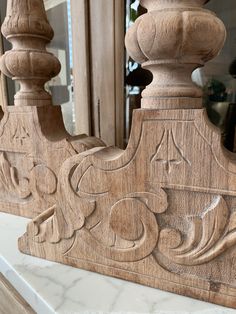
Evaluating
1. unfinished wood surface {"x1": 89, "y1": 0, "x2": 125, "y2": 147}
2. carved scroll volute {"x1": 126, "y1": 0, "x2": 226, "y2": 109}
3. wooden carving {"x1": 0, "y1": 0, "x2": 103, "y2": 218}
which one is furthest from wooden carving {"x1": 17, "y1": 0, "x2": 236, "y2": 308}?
unfinished wood surface {"x1": 89, "y1": 0, "x2": 125, "y2": 147}

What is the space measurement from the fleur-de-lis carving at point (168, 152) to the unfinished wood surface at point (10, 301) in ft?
0.85

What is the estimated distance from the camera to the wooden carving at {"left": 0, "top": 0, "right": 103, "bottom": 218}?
449 millimetres

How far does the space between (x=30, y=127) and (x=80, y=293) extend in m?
0.28

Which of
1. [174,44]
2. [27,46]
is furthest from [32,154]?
[174,44]

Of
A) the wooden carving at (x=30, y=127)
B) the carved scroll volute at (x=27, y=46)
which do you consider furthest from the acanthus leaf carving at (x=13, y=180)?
the carved scroll volute at (x=27, y=46)

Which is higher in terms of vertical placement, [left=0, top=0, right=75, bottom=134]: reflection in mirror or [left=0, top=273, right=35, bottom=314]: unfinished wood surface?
[left=0, top=0, right=75, bottom=134]: reflection in mirror

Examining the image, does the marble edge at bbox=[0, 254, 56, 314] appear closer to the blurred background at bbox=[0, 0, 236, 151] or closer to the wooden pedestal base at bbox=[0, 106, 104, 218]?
the wooden pedestal base at bbox=[0, 106, 104, 218]

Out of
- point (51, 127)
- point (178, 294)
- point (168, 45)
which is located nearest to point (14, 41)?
point (51, 127)

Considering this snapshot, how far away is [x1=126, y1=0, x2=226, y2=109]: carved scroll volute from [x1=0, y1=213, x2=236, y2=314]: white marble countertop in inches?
9.3

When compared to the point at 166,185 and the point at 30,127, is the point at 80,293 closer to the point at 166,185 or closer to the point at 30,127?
the point at 166,185

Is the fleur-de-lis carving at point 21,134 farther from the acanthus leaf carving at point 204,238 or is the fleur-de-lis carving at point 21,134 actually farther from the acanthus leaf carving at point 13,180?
the acanthus leaf carving at point 204,238

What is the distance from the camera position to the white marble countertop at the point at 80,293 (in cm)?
32

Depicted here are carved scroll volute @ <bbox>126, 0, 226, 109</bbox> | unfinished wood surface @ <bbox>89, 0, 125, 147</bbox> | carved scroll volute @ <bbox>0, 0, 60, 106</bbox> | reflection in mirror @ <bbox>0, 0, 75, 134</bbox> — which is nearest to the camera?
carved scroll volute @ <bbox>126, 0, 226, 109</bbox>

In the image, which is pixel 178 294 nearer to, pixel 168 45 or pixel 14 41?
pixel 168 45
